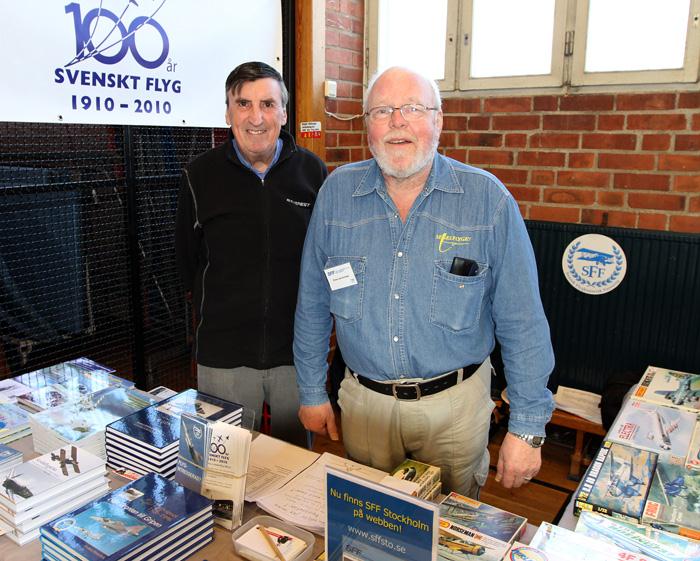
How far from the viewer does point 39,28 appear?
204cm

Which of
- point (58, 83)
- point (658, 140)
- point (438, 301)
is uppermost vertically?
point (58, 83)

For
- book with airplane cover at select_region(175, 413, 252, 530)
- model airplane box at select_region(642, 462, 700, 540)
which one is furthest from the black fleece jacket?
model airplane box at select_region(642, 462, 700, 540)

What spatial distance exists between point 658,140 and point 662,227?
1.26 ft

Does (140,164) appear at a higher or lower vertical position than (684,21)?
lower

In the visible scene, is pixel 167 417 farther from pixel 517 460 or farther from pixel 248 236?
pixel 517 460

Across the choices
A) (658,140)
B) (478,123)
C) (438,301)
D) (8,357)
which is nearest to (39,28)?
(8,357)

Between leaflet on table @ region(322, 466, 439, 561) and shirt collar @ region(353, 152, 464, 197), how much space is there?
2.68ft

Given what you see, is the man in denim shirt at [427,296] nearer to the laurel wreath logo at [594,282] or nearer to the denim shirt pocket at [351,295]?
the denim shirt pocket at [351,295]

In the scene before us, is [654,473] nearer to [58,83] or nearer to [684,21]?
[684,21]

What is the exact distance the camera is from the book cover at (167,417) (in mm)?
1439

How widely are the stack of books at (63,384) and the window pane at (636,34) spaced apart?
2438mm

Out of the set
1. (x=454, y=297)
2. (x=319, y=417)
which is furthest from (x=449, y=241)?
(x=319, y=417)

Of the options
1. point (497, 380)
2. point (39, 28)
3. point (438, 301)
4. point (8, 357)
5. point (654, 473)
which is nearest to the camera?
point (438, 301)

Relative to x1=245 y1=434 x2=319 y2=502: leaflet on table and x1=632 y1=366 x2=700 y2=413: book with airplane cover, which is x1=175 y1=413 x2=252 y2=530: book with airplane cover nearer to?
x1=245 y1=434 x2=319 y2=502: leaflet on table
